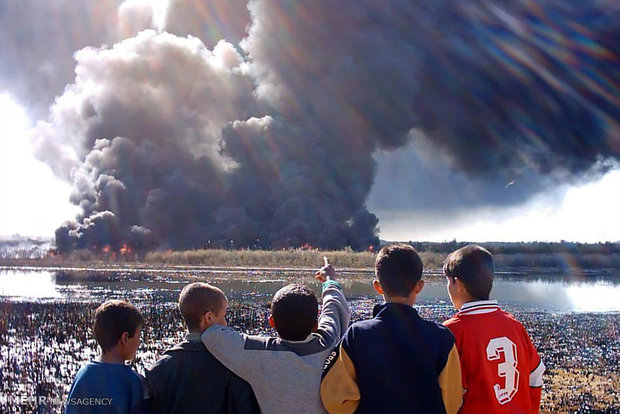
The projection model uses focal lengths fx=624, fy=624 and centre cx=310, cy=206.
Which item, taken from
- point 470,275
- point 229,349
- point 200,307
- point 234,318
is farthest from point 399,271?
point 234,318

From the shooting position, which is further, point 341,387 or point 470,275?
point 470,275

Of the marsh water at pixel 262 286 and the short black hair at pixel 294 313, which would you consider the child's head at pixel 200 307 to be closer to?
the short black hair at pixel 294 313

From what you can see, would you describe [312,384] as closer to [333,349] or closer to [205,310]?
[333,349]

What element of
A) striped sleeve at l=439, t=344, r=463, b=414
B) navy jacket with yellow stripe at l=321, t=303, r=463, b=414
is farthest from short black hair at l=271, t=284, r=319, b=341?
striped sleeve at l=439, t=344, r=463, b=414

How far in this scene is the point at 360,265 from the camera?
32.1 metres

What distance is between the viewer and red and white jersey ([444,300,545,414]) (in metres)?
3.28

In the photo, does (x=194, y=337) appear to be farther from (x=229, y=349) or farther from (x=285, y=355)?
(x=285, y=355)

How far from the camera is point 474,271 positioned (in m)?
3.49

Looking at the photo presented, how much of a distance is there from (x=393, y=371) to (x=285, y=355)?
0.56 meters

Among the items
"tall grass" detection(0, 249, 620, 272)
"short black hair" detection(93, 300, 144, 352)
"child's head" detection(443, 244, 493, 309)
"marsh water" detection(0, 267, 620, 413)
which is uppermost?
"tall grass" detection(0, 249, 620, 272)

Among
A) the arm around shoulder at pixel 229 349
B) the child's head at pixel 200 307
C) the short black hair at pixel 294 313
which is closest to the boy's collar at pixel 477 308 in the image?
the short black hair at pixel 294 313

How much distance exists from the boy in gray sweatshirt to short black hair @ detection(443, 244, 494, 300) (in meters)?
0.84

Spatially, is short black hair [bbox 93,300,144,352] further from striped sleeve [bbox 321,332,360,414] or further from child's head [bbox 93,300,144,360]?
striped sleeve [bbox 321,332,360,414]

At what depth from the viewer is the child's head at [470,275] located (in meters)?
3.48
